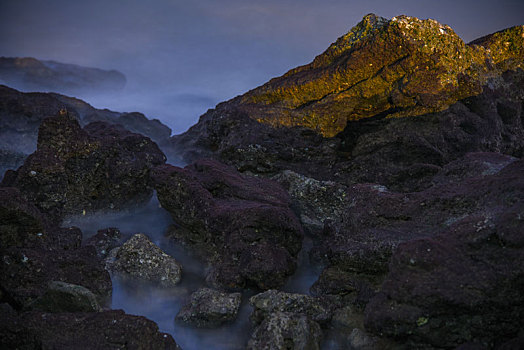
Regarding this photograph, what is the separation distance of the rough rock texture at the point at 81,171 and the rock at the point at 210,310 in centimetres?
194

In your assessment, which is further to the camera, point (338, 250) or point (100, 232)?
point (100, 232)

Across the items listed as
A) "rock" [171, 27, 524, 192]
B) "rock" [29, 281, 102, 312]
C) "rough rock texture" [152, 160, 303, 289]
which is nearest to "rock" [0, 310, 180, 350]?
"rock" [29, 281, 102, 312]

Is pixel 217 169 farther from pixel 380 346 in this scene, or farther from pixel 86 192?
pixel 380 346

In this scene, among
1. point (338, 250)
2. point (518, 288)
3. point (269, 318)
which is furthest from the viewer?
point (338, 250)

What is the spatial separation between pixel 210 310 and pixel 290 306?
1.98 ft

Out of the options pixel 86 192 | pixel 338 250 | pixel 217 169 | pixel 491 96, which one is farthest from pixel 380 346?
pixel 491 96

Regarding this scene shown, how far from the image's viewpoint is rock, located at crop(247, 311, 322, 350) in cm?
254

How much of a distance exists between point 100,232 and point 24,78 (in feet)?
33.7

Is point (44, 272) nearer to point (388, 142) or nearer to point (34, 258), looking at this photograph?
point (34, 258)

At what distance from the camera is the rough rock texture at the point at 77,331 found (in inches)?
87.6

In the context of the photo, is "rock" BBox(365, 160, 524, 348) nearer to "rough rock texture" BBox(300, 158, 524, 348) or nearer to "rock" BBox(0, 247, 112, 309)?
"rough rock texture" BBox(300, 158, 524, 348)

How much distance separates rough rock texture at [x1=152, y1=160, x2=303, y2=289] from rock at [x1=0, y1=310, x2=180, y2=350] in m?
1.06

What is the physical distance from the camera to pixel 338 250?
3.31 meters

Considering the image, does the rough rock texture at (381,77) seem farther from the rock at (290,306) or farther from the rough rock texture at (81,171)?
the rock at (290,306)
